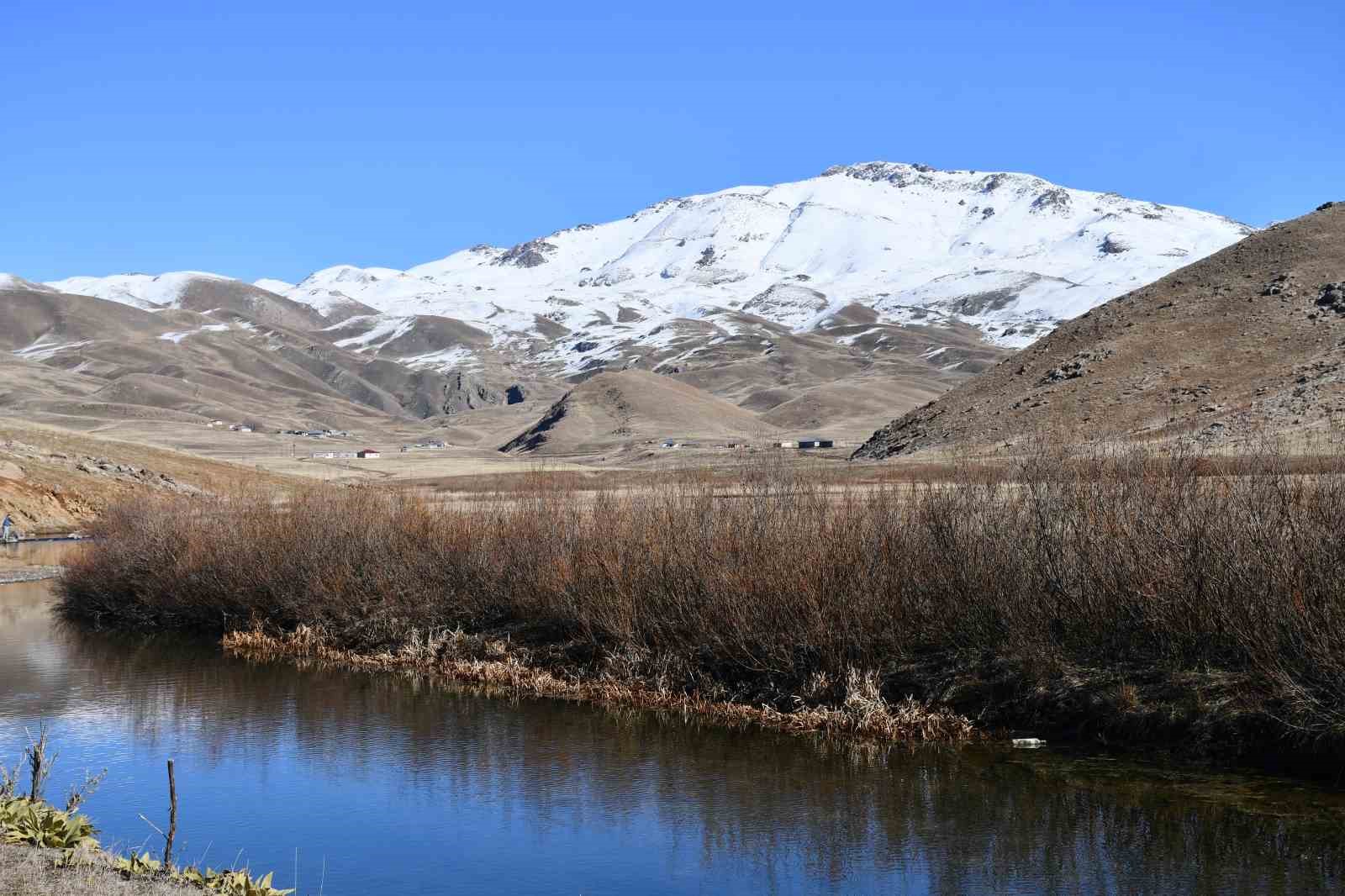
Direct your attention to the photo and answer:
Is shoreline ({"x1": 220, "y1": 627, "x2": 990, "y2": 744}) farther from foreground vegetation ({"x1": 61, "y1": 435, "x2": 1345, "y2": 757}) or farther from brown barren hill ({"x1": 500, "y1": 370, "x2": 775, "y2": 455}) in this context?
brown barren hill ({"x1": 500, "y1": 370, "x2": 775, "y2": 455})

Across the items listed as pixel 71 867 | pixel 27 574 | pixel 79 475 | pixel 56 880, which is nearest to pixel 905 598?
pixel 71 867

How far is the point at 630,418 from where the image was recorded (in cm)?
16638

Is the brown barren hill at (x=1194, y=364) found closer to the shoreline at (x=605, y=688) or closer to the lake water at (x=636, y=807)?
the shoreline at (x=605, y=688)

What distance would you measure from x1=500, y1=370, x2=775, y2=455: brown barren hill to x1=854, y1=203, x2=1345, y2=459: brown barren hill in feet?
188

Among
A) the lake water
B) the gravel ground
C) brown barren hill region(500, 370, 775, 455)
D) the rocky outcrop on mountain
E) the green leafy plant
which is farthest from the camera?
brown barren hill region(500, 370, 775, 455)

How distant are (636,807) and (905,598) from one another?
6.47 meters

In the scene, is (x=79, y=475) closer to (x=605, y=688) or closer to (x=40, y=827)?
(x=605, y=688)

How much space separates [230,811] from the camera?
18156mm

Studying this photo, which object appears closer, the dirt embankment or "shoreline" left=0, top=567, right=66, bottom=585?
"shoreline" left=0, top=567, right=66, bottom=585

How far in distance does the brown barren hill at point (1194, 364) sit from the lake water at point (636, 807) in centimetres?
4233

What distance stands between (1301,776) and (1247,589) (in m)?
2.46

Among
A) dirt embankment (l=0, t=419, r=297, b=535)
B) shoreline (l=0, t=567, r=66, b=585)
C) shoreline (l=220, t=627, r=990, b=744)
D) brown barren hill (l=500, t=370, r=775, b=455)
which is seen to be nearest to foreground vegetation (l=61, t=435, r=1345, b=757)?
shoreline (l=220, t=627, r=990, b=744)

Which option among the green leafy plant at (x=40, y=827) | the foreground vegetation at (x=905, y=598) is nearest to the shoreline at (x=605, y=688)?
the foreground vegetation at (x=905, y=598)

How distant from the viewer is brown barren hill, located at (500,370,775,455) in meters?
152
